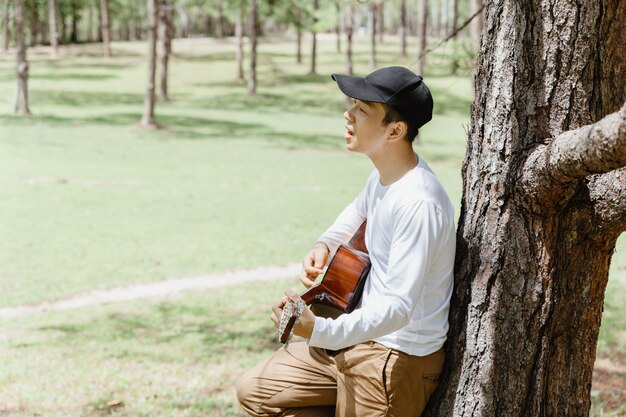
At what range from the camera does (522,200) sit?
284cm

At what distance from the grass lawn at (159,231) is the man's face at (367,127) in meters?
1.50

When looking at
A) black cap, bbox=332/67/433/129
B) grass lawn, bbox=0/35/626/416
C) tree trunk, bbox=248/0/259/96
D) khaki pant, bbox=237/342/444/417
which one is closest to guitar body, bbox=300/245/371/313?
khaki pant, bbox=237/342/444/417

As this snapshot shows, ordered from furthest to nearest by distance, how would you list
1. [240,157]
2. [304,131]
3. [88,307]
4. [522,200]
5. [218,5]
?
[218,5] < [304,131] < [240,157] < [88,307] < [522,200]

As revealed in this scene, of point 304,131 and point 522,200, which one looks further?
point 304,131

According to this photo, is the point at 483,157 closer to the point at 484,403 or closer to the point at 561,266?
the point at 561,266

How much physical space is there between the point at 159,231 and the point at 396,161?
30.5 ft

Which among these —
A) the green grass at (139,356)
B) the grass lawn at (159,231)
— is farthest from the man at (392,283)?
the green grass at (139,356)

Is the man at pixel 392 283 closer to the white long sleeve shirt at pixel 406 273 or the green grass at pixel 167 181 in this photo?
the white long sleeve shirt at pixel 406 273

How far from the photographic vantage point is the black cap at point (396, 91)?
2861 millimetres

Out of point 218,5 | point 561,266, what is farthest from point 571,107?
point 218,5

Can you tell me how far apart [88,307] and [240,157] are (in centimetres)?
1120

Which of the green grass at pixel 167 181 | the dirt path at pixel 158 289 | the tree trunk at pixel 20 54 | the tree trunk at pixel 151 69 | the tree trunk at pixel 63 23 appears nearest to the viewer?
the dirt path at pixel 158 289

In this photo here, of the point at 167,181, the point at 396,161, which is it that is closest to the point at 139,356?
the point at 396,161

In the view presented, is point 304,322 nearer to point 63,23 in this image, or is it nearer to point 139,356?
point 139,356
